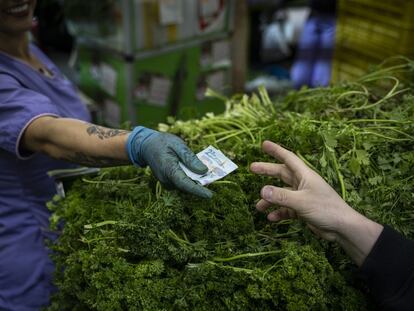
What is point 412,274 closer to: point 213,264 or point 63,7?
point 213,264

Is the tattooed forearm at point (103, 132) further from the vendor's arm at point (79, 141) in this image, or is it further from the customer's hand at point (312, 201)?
the customer's hand at point (312, 201)

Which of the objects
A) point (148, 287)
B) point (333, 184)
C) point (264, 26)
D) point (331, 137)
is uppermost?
point (331, 137)

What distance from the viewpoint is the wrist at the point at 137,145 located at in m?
1.50

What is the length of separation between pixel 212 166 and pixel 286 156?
246 millimetres

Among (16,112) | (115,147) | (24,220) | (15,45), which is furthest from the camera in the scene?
(15,45)

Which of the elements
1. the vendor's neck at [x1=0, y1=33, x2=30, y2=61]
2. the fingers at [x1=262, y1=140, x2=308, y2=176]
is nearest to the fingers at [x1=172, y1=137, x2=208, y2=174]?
the fingers at [x1=262, y1=140, x2=308, y2=176]

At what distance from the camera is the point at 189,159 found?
4.81 ft

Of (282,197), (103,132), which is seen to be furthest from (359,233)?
(103,132)

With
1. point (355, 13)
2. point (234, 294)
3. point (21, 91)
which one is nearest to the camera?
point (234, 294)

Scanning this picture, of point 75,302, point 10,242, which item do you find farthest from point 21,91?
point 75,302

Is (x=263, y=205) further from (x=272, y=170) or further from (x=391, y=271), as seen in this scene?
(x=391, y=271)

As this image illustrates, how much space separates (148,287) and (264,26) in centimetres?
675

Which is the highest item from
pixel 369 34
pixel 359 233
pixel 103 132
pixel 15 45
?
pixel 15 45

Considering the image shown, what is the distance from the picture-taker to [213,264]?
129 centimetres
